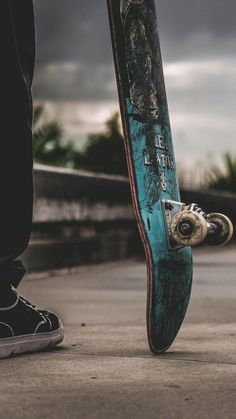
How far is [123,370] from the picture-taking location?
2.12 m

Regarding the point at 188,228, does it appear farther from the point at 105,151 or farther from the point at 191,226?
the point at 105,151

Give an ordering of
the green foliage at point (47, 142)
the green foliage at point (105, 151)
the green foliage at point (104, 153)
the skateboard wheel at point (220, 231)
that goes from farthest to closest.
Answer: the green foliage at point (105, 151)
the green foliage at point (104, 153)
the green foliage at point (47, 142)
the skateboard wheel at point (220, 231)

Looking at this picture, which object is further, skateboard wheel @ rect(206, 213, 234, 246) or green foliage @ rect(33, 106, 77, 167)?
green foliage @ rect(33, 106, 77, 167)

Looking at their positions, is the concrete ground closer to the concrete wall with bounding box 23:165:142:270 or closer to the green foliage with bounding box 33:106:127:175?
the concrete wall with bounding box 23:165:142:270

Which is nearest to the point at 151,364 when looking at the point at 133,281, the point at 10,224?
the point at 10,224

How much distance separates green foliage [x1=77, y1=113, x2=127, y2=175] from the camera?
961 inches

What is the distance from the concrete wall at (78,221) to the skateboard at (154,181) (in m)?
3.12

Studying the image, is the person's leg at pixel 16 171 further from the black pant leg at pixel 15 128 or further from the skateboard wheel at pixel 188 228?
the skateboard wheel at pixel 188 228

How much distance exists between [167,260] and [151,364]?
345 millimetres

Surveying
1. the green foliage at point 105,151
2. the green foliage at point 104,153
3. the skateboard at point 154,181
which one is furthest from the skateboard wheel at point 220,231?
the green foliage at point 105,151

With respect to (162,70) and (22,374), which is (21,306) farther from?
(162,70)

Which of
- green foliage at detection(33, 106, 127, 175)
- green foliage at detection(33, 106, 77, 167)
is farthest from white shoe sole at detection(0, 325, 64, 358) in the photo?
green foliage at detection(33, 106, 127, 175)

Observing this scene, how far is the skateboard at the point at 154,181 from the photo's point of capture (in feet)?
7.72

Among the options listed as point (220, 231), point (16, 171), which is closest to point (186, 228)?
point (220, 231)
